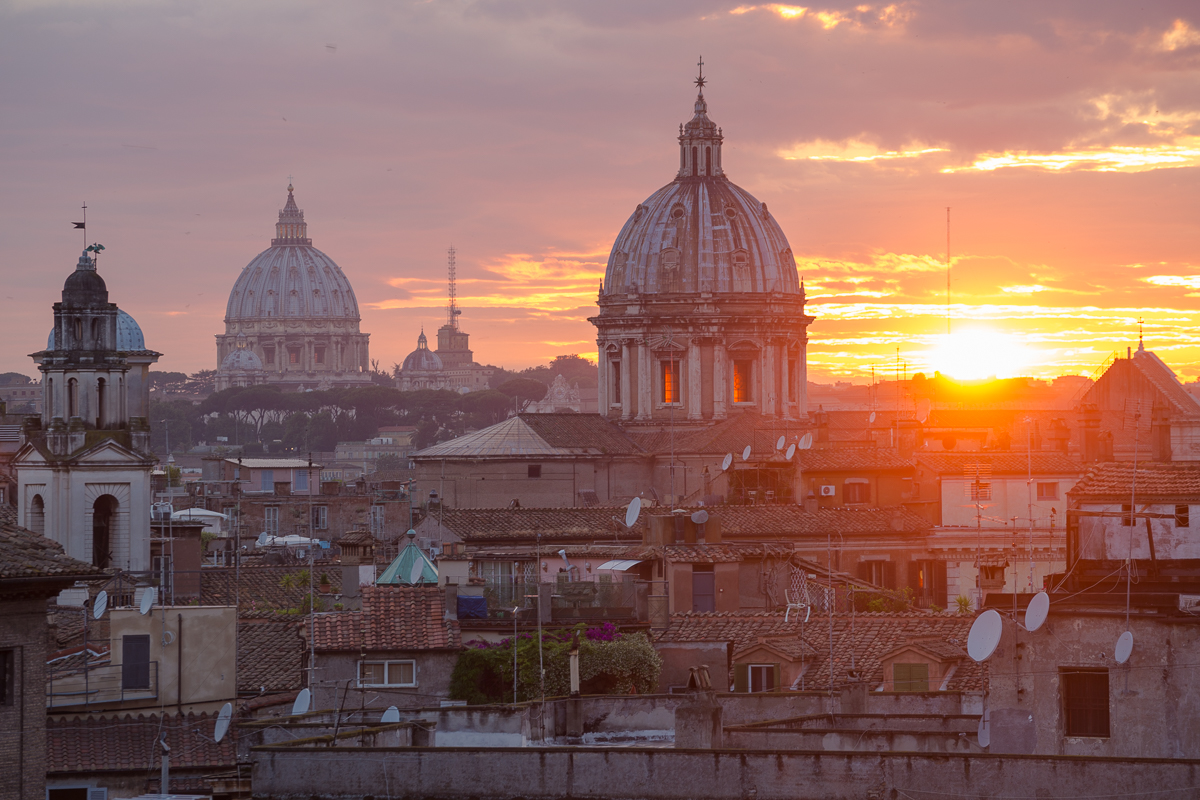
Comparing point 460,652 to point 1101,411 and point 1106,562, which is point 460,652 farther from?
point 1101,411

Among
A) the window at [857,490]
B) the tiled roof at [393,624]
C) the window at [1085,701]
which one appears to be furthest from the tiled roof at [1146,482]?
the window at [857,490]

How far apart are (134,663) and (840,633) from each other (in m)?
8.92

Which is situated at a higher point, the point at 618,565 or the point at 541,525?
the point at 541,525

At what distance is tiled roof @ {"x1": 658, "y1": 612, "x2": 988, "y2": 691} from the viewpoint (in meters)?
25.5

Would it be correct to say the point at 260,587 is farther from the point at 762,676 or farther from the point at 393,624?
the point at 762,676

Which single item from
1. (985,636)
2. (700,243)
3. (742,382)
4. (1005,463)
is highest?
(700,243)

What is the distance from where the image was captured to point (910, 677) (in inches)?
992

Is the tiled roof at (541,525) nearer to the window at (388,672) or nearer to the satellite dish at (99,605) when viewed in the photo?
the satellite dish at (99,605)

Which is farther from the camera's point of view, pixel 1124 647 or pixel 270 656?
pixel 270 656

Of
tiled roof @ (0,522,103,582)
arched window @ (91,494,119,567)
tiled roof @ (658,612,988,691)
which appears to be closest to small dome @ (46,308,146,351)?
arched window @ (91,494,119,567)

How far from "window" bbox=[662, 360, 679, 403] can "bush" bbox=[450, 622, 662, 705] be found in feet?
137

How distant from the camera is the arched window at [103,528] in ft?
139

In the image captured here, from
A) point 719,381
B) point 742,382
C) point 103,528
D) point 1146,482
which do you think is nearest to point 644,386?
point 719,381

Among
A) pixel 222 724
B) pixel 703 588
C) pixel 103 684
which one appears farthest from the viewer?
pixel 703 588
